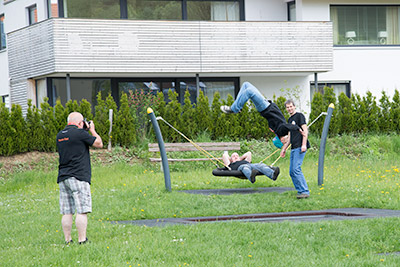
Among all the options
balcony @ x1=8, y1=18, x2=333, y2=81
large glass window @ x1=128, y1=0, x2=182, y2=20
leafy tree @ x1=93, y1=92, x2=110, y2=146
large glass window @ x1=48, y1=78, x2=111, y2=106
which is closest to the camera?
leafy tree @ x1=93, y1=92, x2=110, y2=146

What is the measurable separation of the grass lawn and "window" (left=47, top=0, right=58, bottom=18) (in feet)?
25.2

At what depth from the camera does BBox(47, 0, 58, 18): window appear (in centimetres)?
2400

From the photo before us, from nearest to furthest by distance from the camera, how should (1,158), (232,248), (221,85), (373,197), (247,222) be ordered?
1. (232,248)
2. (247,222)
3. (373,197)
4. (1,158)
5. (221,85)

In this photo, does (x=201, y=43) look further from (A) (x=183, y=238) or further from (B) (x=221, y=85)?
(A) (x=183, y=238)

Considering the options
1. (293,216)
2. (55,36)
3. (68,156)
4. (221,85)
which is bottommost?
(293,216)

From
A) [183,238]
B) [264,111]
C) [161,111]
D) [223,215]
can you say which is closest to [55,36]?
[161,111]

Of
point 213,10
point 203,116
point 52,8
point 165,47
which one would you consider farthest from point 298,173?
point 52,8

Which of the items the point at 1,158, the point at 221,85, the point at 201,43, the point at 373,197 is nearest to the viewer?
the point at 373,197

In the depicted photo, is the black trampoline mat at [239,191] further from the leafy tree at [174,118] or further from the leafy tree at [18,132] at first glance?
the leafy tree at [18,132]

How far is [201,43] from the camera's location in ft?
76.5

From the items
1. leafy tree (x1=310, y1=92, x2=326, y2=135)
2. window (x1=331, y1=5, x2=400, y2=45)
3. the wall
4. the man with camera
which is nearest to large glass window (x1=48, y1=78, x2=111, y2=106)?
leafy tree (x1=310, y1=92, x2=326, y2=135)

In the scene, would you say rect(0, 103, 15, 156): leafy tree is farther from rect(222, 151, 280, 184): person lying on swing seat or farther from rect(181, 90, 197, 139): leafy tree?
rect(222, 151, 280, 184): person lying on swing seat

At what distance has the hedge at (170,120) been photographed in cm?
1959

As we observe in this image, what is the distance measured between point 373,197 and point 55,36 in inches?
539
